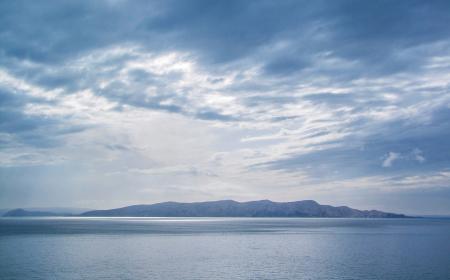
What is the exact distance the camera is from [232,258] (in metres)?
93.6

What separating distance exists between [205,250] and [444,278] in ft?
204

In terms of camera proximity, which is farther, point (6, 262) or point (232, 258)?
point (232, 258)

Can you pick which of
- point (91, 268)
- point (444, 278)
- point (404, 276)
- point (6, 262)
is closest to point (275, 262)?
point (404, 276)

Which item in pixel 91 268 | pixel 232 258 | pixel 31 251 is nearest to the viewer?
pixel 91 268

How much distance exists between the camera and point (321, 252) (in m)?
107

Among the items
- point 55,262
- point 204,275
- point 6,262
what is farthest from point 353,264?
point 6,262

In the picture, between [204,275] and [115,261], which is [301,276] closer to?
[204,275]

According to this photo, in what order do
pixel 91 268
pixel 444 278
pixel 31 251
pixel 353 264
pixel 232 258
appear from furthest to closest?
pixel 31 251 → pixel 232 258 → pixel 353 264 → pixel 91 268 → pixel 444 278

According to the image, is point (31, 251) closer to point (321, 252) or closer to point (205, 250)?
point (205, 250)

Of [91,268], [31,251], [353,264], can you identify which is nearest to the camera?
[91,268]

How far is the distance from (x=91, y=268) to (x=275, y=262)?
38481 mm

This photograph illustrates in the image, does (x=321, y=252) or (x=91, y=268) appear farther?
(x=321, y=252)

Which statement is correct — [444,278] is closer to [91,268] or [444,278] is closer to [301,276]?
[301,276]

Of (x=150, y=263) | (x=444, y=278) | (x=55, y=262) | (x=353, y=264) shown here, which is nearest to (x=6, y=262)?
(x=55, y=262)
